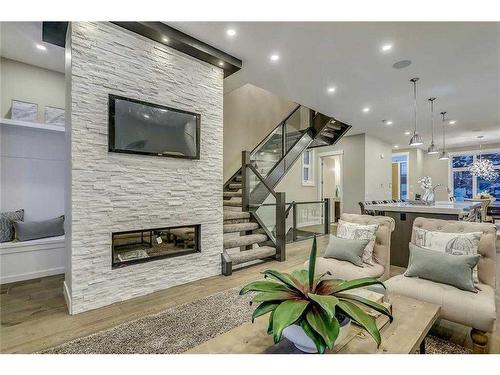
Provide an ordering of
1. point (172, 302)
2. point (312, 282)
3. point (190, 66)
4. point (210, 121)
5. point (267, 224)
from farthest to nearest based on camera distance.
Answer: point (267, 224) < point (210, 121) < point (190, 66) < point (172, 302) < point (312, 282)

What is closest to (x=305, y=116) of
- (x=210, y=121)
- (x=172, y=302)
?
(x=210, y=121)

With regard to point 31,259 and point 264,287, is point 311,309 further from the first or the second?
point 31,259

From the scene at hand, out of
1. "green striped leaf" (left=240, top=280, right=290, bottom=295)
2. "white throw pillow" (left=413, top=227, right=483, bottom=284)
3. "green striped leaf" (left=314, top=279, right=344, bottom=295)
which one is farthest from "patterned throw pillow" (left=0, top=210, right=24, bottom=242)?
"white throw pillow" (left=413, top=227, right=483, bottom=284)

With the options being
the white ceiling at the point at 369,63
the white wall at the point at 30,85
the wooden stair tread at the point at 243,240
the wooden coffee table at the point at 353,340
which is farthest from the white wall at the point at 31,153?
the wooden coffee table at the point at 353,340

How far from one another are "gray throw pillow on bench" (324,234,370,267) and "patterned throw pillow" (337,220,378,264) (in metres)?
0.07

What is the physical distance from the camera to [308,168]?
9.12 metres

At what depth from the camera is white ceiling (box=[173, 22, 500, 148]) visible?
10.1ft

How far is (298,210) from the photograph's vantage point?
20.7 ft

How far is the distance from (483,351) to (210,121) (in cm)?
363

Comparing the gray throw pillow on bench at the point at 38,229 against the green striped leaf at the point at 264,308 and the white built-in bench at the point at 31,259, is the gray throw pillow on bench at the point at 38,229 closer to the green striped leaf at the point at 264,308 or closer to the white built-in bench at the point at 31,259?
the white built-in bench at the point at 31,259

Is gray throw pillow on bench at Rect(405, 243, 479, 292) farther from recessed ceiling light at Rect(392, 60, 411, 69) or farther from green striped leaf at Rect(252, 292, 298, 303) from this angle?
recessed ceiling light at Rect(392, 60, 411, 69)

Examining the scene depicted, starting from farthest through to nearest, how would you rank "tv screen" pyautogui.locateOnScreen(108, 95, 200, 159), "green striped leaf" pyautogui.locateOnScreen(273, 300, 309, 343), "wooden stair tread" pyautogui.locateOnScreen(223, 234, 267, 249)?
1. "wooden stair tread" pyautogui.locateOnScreen(223, 234, 267, 249)
2. "tv screen" pyautogui.locateOnScreen(108, 95, 200, 159)
3. "green striped leaf" pyautogui.locateOnScreen(273, 300, 309, 343)

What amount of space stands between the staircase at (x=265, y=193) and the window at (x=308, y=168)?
1128mm
